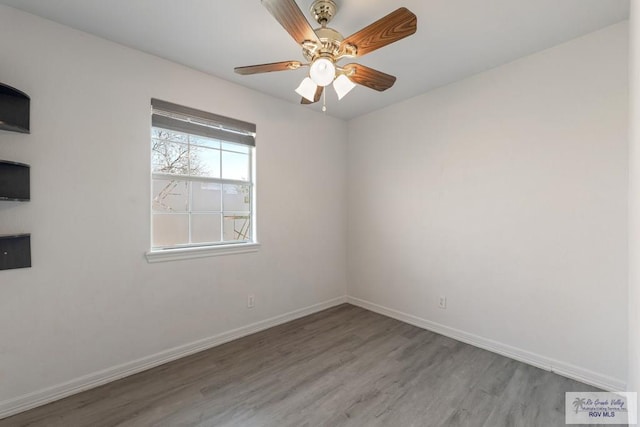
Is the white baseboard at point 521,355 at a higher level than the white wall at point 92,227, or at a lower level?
lower

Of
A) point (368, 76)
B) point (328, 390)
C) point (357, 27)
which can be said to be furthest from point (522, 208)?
point (328, 390)

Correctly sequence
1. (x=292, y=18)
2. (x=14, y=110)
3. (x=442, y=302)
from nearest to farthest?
(x=292, y=18)
(x=14, y=110)
(x=442, y=302)

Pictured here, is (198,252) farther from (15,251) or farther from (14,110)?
(14,110)

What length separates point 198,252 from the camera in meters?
2.52

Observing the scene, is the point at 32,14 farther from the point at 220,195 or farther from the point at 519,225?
the point at 519,225

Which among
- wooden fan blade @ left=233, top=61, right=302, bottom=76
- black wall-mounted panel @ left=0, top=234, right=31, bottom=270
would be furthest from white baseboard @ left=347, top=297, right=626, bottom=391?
black wall-mounted panel @ left=0, top=234, right=31, bottom=270

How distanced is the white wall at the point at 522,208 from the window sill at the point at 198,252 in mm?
1669

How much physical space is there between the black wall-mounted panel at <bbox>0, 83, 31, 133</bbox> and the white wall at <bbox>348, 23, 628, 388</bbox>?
3.14m

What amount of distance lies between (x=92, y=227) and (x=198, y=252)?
0.79 m

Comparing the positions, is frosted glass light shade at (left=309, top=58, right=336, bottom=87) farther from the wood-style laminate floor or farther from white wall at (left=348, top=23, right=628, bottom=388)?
the wood-style laminate floor

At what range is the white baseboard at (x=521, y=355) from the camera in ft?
6.46

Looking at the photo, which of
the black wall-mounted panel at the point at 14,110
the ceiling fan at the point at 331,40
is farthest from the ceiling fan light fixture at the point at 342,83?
the black wall-mounted panel at the point at 14,110

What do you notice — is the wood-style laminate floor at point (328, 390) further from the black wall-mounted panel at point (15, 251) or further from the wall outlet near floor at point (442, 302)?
the black wall-mounted panel at point (15, 251)

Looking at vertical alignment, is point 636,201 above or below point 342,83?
below
